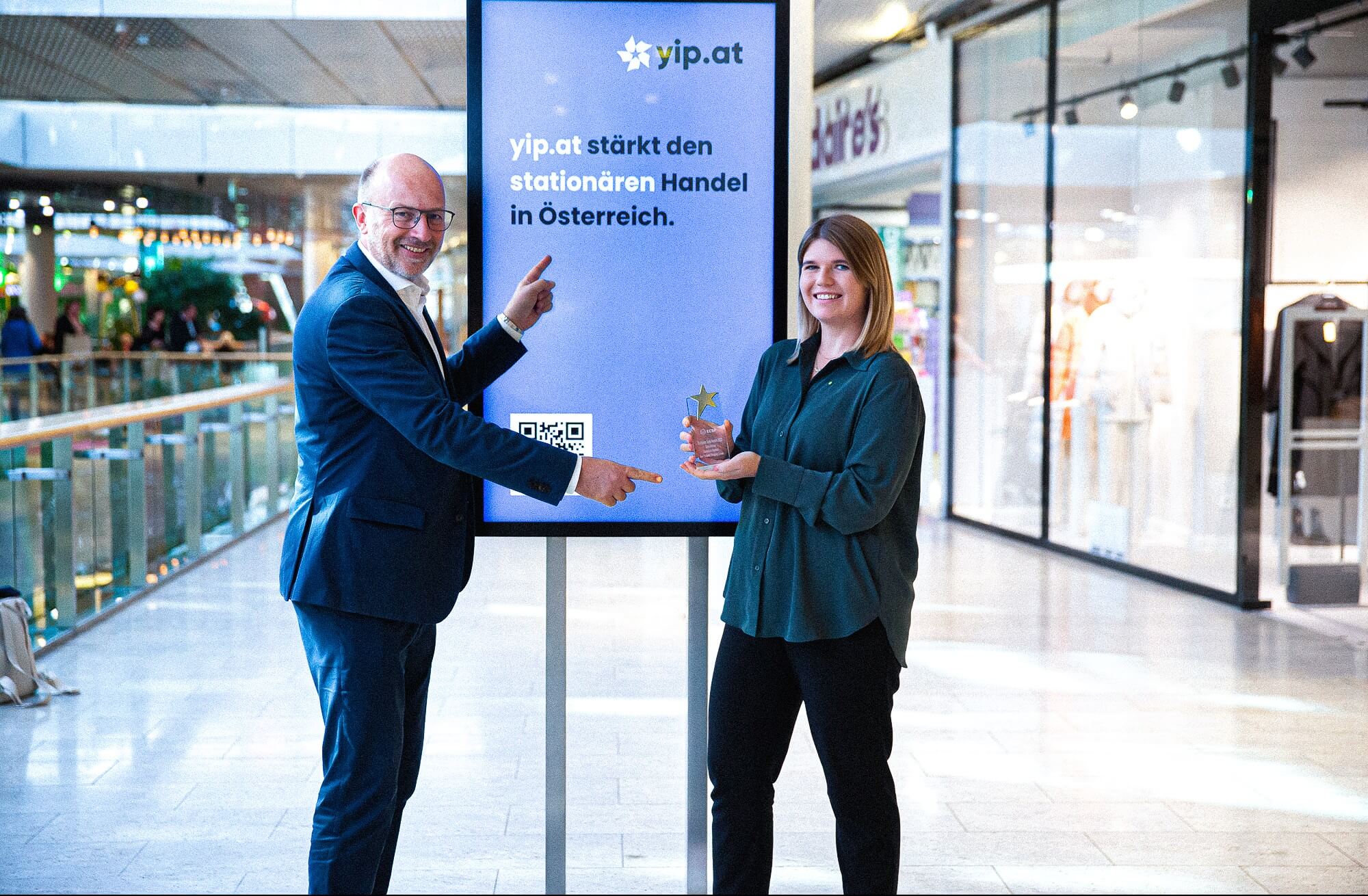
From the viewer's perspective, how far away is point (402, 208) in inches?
99.0

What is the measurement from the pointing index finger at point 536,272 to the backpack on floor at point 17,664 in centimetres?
337

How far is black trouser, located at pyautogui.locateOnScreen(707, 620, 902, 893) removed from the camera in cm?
252

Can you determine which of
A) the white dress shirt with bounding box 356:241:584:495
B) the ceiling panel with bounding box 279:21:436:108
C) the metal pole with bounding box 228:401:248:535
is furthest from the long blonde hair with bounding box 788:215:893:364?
the ceiling panel with bounding box 279:21:436:108

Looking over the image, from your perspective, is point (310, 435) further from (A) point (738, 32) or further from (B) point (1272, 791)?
(B) point (1272, 791)

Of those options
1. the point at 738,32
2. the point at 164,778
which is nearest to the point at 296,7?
the point at 164,778

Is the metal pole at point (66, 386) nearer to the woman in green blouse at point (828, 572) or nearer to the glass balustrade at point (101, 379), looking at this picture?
the glass balustrade at point (101, 379)

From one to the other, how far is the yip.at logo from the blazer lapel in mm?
716

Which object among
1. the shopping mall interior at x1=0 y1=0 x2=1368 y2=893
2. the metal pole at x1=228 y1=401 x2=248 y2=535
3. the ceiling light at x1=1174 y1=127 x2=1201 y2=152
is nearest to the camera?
the shopping mall interior at x1=0 y1=0 x2=1368 y2=893

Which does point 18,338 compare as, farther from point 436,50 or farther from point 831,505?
point 831,505

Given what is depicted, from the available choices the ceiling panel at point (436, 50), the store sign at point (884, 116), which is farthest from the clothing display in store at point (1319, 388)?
the ceiling panel at point (436, 50)

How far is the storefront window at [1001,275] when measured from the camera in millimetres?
9711

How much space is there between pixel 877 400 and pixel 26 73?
41.0 feet

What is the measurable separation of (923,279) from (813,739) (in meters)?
10.8

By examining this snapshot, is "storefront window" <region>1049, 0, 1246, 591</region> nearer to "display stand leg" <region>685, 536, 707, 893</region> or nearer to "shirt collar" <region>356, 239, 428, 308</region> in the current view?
"display stand leg" <region>685, 536, 707, 893</region>
